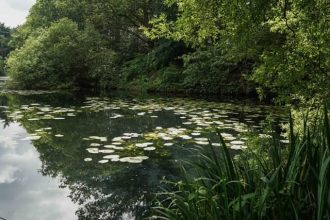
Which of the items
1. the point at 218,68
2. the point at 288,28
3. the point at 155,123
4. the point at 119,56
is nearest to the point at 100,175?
the point at 288,28

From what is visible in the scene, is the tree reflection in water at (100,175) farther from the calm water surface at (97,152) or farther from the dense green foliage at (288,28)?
the dense green foliage at (288,28)

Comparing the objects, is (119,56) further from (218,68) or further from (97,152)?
(97,152)

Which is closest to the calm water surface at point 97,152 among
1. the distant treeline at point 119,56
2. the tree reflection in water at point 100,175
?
the tree reflection in water at point 100,175

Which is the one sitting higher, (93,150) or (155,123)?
(155,123)

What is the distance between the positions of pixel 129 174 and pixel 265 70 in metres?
2.42

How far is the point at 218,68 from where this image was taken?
15.9m

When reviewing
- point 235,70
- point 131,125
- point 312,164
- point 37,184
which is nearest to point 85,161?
point 37,184

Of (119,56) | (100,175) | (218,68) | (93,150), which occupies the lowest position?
(100,175)

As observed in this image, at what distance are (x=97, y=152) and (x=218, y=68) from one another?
10.6 metres

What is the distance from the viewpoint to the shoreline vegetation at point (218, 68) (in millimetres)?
2076

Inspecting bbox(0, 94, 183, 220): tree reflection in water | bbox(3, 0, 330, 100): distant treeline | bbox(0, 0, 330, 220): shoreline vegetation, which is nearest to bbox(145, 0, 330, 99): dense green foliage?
bbox(0, 0, 330, 220): shoreline vegetation

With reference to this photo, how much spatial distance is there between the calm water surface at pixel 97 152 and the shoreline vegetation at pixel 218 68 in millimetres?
636

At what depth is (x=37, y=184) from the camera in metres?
4.98

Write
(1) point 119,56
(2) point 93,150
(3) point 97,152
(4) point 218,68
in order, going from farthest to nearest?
(1) point 119,56 < (4) point 218,68 < (2) point 93,150 < (3) point 97,152
